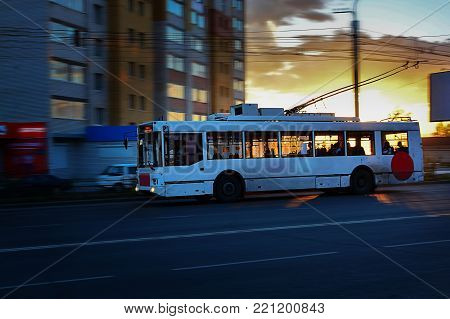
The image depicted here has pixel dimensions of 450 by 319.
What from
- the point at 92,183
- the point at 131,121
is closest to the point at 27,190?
the point at 92,183

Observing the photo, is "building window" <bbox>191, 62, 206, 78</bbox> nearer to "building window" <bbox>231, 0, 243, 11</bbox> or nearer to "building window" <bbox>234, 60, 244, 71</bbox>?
"building window" <bbox>231, 0, 243, 11</bbox>

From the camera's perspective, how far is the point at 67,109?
39.9 meters

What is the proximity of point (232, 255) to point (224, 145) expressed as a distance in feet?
36.5

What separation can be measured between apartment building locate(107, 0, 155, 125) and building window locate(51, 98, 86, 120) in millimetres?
3467

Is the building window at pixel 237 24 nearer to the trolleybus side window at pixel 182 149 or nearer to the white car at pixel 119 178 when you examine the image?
the white car at pixel 119 178

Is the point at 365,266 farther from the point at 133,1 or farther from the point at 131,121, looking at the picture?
the point at 133,1

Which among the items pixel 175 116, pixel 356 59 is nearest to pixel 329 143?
pixel 356 59

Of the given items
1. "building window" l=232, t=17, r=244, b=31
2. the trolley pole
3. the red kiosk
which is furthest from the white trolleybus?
"building window" l=232, t=17, r=244, b=31

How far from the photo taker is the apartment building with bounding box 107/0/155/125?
147 feet

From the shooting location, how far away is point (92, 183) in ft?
81.6

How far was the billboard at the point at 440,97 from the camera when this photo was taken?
3234cm

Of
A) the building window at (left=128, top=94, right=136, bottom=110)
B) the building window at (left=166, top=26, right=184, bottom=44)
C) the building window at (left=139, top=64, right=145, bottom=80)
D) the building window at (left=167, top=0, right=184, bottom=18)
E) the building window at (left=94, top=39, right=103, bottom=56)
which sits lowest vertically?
the building window at (left=128, top=94, right=136, bottom=110)

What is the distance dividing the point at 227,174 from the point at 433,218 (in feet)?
26.2

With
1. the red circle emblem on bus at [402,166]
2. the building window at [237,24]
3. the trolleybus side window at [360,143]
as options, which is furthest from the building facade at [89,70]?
the red circle emblem on bus at [402,166]
